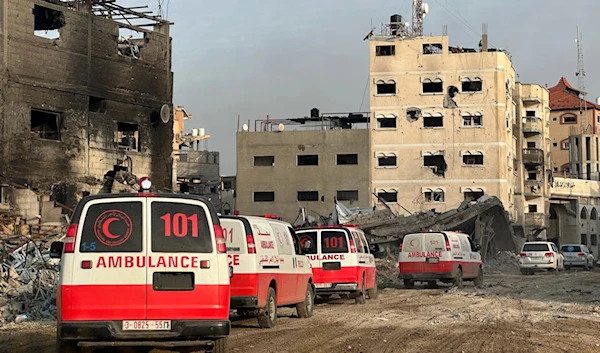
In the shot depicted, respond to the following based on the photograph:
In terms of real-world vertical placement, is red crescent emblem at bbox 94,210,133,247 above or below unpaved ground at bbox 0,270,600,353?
above

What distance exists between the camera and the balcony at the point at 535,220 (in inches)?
3319

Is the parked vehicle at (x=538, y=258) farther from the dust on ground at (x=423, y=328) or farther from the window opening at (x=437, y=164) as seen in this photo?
the window opening at (x=437, y=164)

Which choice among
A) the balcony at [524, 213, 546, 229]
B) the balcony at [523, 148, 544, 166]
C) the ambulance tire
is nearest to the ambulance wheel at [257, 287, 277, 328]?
the ambulance tire

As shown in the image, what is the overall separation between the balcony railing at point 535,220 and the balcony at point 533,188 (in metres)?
2.21

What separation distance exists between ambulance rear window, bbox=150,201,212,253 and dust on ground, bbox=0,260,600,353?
302cm

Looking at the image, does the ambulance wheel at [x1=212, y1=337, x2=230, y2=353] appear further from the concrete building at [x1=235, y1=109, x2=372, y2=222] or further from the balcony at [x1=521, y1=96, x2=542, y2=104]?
the balcony at [x1=521, y1=96, x2=542, y2=104]

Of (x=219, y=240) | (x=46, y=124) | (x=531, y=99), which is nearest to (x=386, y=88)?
(x=531, y=99)

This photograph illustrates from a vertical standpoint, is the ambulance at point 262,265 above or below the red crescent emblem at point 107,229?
below

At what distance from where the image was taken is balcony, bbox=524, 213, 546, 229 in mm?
84312

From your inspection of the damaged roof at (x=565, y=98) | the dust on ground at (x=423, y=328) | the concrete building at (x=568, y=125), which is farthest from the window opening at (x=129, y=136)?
the damaged roof at (x=565, y=98)

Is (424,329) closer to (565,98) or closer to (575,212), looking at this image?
(575,212)

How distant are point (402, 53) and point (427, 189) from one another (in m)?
12.7

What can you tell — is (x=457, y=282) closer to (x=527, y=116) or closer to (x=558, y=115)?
Answer: (x=527, y=116)

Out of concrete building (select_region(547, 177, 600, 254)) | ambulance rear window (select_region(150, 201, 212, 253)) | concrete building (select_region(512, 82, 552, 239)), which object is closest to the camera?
ambulance rear window (select_region(150, 201, 212, 253))
